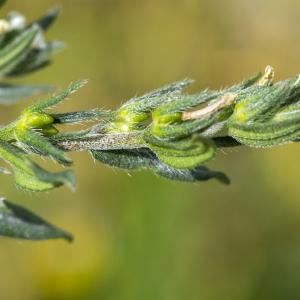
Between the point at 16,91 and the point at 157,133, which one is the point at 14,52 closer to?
the point at 16,91

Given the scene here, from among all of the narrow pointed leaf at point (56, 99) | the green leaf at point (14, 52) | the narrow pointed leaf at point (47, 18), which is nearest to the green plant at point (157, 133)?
the narrow pointed leaf at point (56, 99)

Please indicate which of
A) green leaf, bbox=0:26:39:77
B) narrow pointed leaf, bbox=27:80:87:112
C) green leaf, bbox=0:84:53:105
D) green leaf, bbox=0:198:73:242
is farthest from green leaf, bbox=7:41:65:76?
green leaf, bbox=0:198:73:242

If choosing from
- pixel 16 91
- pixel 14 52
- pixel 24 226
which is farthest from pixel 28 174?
pixel 16 91

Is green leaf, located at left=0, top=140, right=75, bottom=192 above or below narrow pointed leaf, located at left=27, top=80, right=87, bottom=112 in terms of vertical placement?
below

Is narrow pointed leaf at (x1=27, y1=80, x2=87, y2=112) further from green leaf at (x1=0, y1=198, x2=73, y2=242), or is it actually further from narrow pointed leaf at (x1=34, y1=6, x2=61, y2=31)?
narrow pointed leaf at (x1=34, y1=6, x2=61, y2=31)

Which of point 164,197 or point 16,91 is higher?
point 164,197

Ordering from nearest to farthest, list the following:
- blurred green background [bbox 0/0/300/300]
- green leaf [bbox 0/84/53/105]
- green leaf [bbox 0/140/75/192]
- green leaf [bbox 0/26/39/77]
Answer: green leaf [bbox 0/140/75/192] → green leaf [bbox 0/26/39/77] → green leaf [bbox 0/84/53/105] → blurred green background [bbox 0/0/300/300]

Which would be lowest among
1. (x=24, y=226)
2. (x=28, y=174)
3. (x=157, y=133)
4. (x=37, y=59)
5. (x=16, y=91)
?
(x=24, y=226)
